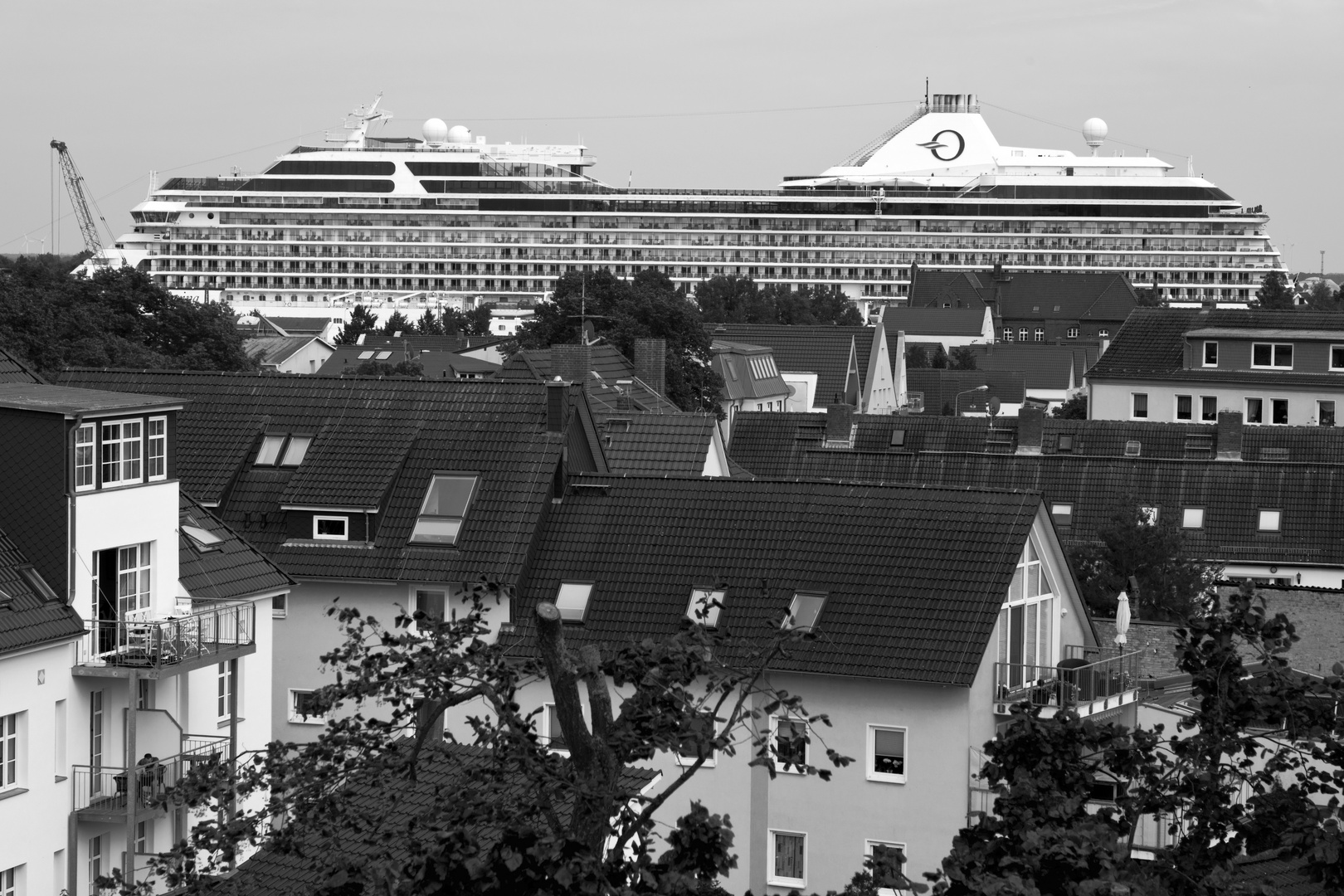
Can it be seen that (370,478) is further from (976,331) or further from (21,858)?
(976,331)

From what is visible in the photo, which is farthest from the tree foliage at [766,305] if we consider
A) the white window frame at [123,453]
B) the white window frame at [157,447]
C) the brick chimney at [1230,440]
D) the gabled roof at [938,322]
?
the white window frame at [123,453]

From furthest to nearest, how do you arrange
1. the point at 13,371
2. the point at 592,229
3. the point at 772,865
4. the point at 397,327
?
the point at 592,229
the point at 397,327
the point at 772,865
the point at 13,371

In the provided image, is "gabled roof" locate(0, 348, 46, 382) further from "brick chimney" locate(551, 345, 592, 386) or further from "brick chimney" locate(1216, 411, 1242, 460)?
"brick chimney" locate(1216, 411, 1242, 460)

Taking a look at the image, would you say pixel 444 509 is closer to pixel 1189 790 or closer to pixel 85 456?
pixel 85 456

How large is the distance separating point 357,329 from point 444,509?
92250mm

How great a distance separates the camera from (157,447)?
19062 millimetres

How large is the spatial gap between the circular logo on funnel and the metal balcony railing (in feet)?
506

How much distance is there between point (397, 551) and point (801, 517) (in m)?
5.10

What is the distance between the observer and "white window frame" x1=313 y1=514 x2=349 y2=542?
945 inches

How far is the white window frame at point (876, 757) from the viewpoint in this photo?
1983 cm

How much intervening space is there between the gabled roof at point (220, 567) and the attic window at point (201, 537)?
0.01 m

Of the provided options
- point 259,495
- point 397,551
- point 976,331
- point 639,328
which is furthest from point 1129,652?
point 976,331

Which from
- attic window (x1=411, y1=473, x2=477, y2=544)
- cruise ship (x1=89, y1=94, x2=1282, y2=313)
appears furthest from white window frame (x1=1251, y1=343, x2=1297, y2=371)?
cruise ship (x1=89, y1=94, x2=1282, y2=313)

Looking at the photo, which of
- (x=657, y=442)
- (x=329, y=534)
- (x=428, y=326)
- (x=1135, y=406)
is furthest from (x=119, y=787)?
(x=428, y=326)
